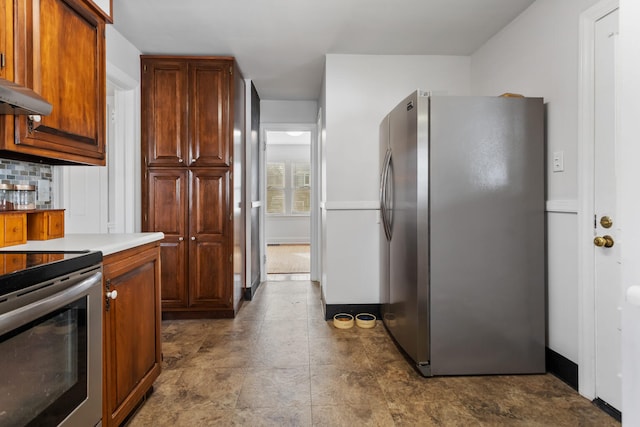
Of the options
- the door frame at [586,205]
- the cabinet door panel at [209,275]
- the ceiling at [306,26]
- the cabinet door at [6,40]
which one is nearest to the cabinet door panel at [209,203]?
the cabinet door panel at [209,275]

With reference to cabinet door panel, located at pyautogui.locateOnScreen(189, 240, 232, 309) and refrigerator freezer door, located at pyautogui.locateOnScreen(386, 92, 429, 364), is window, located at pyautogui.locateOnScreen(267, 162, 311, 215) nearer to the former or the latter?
cabinet door panel, located at pyautogui.locateOnScreen(189, 240, 232, 309)

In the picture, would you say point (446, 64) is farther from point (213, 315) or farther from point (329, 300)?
point (213, 315)

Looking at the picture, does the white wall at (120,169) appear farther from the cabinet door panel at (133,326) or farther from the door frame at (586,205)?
the door frame at (586,205)

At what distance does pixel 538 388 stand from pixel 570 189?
116 cm

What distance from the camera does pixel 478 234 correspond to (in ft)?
7.53

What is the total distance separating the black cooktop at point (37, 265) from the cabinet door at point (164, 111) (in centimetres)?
211

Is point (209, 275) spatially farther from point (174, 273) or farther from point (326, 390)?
point (326, 390)

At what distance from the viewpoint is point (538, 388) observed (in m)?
2.15

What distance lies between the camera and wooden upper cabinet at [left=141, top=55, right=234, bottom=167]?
3371 millimetres

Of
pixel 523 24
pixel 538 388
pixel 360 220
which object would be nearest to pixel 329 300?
pixel 360 220

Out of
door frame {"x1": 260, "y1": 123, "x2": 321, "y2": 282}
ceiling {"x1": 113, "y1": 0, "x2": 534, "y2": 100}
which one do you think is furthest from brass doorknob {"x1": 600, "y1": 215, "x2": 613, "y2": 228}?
door frame {"x1": 260, "y1": 123, "x2": 321, "y2": 282}

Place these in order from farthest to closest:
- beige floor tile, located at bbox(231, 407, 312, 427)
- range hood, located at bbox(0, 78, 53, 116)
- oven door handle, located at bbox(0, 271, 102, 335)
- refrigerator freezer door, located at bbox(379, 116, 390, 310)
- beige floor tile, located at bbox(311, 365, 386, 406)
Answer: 1. refrigerator freezer door, located at bbox(379, 116, 390, 310)
2. beige floor tile, located at bbox(311, 365, 386, 406)
3. beige floor tile, located at bbox(231, 407, 312, 427)
4. range hood, located at bbox(0, 78, 53, 116)
5. oven door handle, located at bbox(0, 271, 102, 335)

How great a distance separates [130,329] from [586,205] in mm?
2425

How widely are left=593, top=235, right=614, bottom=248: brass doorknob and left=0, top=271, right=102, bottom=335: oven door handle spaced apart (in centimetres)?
238
